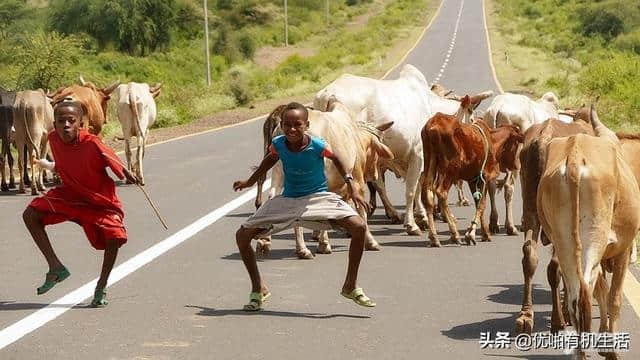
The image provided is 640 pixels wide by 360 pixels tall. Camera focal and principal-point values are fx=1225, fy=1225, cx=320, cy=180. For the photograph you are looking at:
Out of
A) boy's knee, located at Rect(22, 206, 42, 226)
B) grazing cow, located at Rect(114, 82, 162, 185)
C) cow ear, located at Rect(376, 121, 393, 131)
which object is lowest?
grazing cow, located at Rect(114, 82, 162, 185)

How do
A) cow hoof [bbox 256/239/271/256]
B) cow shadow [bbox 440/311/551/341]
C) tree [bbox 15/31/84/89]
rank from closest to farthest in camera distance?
cow shadow [bbox 440/311/551/341], cow hoof [bbox 256/239/271/256], tree [bbox 15/31/84/89]

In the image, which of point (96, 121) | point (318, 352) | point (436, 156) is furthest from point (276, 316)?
point (96, 121)

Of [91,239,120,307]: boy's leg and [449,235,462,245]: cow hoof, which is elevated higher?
[91,239,120,307]: boy's leg

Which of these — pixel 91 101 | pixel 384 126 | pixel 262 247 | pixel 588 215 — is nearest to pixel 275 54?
pixel 91 101

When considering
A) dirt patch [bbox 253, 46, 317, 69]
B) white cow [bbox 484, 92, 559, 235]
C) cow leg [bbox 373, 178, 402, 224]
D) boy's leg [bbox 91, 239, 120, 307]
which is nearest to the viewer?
boy's leg [bbox 91, 239, 120, 307]

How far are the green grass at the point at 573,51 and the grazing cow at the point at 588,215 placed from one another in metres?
20.6

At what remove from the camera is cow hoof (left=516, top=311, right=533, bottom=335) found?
8656mm

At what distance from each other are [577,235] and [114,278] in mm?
5226

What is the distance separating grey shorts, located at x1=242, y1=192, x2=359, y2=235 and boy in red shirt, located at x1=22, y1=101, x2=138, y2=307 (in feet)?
3.74

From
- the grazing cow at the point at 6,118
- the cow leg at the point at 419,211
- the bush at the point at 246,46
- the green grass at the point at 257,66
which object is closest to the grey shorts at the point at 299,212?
the cow leg at the point at 419,211

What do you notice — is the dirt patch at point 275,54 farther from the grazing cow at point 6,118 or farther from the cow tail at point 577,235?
the cow tail at point 577,235

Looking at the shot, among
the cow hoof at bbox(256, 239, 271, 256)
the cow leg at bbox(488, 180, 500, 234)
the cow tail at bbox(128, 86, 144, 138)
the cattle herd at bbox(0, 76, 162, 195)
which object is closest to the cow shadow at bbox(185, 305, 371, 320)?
the cow hoof at bbox(256, 239, 271, 256)

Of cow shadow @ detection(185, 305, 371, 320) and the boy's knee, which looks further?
the boy's knee

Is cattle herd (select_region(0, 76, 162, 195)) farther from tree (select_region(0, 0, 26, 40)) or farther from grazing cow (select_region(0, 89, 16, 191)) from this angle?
tree (select_region(0, 0, 26, 40))
